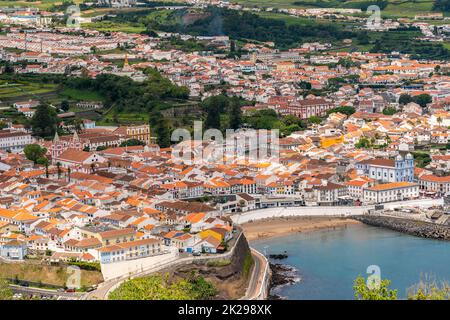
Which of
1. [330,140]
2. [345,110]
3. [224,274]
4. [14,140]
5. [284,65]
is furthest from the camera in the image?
[284,65]

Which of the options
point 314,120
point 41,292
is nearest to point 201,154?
point 314,120

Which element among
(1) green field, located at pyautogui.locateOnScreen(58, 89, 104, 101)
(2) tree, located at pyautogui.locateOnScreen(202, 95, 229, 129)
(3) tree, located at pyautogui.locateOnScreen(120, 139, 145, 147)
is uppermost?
(1) green field, located at pyautogui.locateOnScreen(58, 89, 104, 101)

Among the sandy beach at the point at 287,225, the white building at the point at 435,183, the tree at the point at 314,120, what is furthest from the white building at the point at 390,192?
the tree at the point at 314,120

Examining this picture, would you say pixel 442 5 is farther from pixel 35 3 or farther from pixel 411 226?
pixel 411 226

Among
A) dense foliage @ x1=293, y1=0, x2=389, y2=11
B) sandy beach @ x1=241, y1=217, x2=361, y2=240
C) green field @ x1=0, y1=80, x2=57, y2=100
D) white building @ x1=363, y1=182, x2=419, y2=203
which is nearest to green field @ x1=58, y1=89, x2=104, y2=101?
green field @ x1=0, y1=80, x2=57, y2=100

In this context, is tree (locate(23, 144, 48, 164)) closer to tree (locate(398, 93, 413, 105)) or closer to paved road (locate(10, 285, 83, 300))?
paved road (locate(10, 285, 83, 300))

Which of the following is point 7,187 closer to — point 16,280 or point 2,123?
point 16,280
